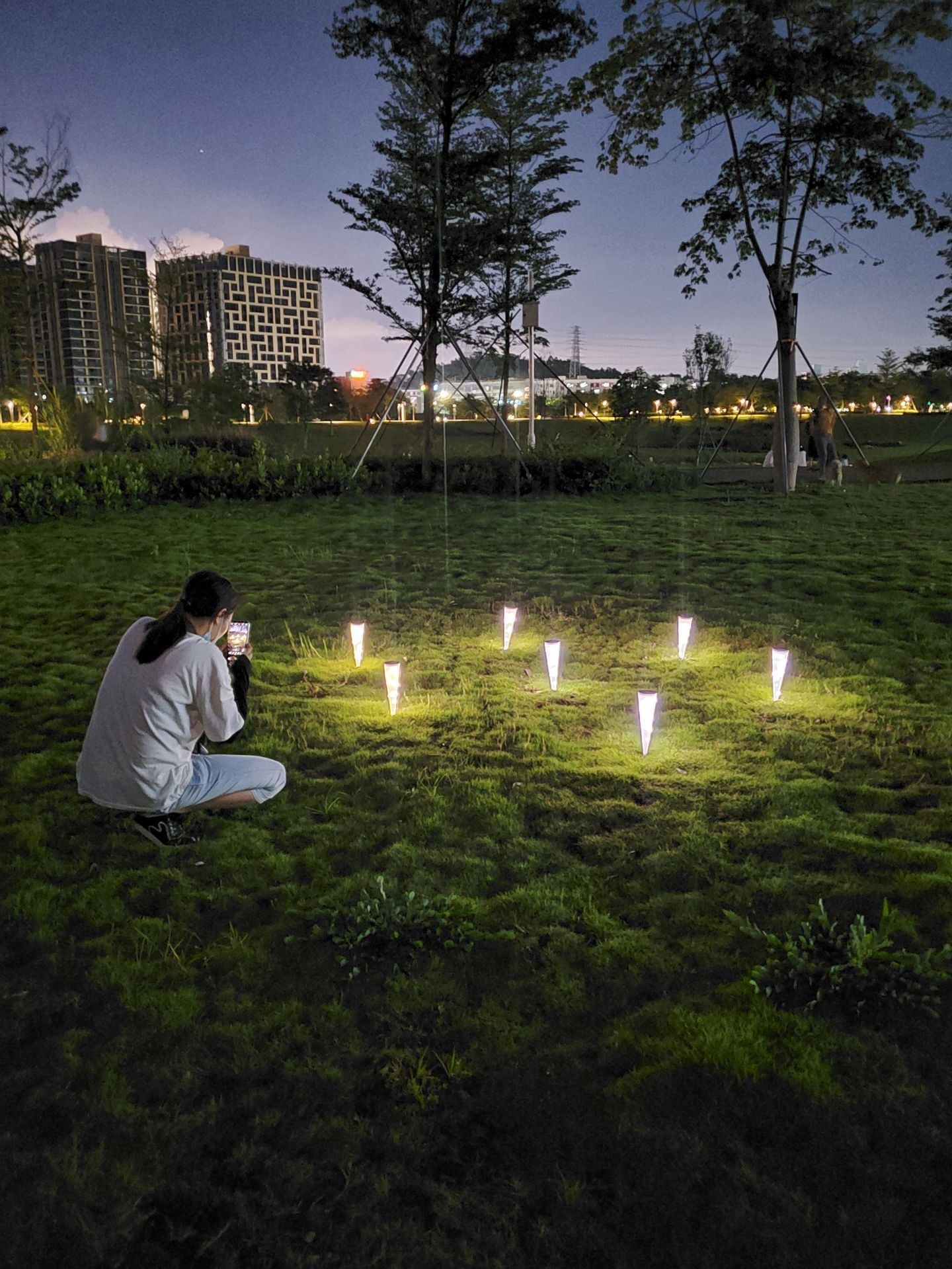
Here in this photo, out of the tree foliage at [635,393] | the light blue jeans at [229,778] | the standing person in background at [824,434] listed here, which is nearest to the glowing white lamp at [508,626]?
the light blue jeans at [229,778]

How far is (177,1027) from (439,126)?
19340 millimetres

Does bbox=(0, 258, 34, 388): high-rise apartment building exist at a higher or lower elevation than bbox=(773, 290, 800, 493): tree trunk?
higher

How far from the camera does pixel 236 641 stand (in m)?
4.82

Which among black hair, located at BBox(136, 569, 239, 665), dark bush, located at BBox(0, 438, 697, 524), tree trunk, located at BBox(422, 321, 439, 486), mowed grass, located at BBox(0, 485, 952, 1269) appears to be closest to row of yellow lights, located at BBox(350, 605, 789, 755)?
mowed grass, located at BBox(0, 485, 952, 1269)

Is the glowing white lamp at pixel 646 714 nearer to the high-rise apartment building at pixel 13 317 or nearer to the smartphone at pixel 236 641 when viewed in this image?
the smartphone at pixel 236 641

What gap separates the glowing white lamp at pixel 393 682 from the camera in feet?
18.4

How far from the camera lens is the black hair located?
3920mm

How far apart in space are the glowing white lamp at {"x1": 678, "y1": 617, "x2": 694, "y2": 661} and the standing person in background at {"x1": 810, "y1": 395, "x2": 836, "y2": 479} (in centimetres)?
1376

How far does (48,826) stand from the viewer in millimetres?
4418

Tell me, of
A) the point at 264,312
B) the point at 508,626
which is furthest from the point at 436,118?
the point at 264,312

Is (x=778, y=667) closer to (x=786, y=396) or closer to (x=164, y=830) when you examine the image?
(x=164, y=830)

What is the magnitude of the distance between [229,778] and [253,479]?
44.7ft

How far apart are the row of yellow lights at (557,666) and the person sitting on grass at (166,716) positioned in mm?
1610

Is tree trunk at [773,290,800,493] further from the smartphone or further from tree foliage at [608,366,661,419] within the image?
tree foliage at [608,366,661,419]
